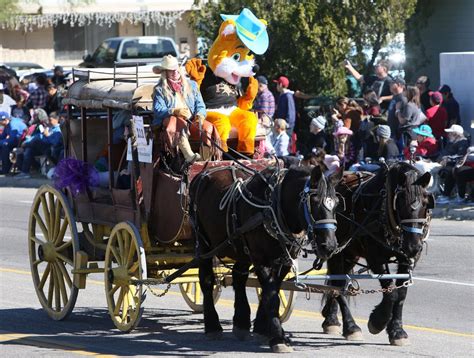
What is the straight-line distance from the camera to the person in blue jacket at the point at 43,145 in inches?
1010

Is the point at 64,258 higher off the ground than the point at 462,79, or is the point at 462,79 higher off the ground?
the point at 462,79

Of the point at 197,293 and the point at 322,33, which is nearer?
the point at 197,293

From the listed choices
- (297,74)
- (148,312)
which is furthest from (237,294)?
(297,74)

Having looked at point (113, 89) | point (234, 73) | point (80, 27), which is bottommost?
point (113, 89)

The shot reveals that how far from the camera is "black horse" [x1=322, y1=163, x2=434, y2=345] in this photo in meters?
9.45

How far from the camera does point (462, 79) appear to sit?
2247 cm

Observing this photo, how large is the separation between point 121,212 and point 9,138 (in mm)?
16743

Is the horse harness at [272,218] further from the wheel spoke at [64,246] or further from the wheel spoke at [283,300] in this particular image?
the wheel spoke at [64,246]

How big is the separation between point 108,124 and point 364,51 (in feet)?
47.3

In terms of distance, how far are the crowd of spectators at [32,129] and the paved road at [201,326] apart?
10971 millimetres

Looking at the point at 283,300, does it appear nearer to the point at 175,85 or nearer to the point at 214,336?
the point at 214,336

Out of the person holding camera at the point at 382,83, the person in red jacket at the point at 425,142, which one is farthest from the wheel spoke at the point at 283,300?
the person holding camera at the point at 382,83

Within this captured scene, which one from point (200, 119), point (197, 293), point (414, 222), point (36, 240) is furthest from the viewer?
point (36, 240)

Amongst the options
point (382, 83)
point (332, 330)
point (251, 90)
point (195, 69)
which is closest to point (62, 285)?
point (195, 69)
